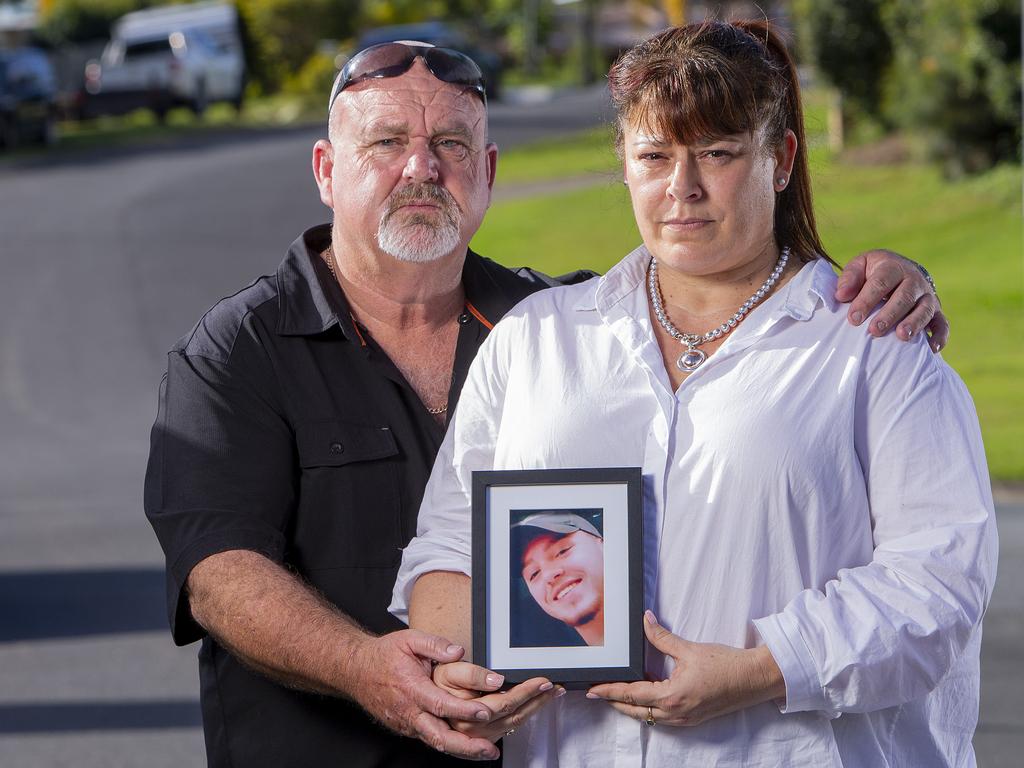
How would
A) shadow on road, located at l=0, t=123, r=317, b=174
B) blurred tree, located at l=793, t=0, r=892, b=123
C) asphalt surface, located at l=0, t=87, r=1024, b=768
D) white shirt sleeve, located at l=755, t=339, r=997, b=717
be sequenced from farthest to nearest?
shadow on road, located at l=0, t=123, r=317, b=174, blurred tree, located at l=793, t=0, r=892, b=123, asphalt surface, located at l=0, t=87, r=1024, b=768, white shirt sleeve, located at l=755, t=339, r=997, b=717

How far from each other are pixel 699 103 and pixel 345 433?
98 centimetres

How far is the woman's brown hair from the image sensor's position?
2654 mm

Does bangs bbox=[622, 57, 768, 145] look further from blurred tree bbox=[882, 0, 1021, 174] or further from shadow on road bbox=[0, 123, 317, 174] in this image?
shadow on road bbox=[0, 123, 317, 174]

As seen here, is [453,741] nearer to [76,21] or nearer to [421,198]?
[421,198]


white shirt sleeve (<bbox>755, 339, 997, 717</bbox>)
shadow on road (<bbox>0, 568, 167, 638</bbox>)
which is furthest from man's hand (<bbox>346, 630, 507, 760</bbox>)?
shadow on road (<bbox>0, 568, 167, 638</bbox>)

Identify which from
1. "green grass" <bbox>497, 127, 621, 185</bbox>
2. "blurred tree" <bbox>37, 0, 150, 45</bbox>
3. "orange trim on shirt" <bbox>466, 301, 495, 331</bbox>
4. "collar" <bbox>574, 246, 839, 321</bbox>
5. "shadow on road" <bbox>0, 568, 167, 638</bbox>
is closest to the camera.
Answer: "collar" <bbox>574, 246, 839, 321</bbox>

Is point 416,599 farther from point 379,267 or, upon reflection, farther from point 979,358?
point 979,358

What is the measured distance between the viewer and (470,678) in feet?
8.50

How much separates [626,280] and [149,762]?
388cm

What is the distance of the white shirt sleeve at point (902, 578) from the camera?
249 centimetres

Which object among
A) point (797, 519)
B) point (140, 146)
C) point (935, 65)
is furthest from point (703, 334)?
point (140, 146)

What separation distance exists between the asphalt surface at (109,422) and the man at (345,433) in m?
0.46

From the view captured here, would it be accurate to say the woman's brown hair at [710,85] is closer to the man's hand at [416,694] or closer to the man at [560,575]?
the man at [560,575]

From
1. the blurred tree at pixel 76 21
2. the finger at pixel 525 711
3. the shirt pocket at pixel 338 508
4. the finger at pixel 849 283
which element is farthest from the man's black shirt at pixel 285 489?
the blurred tree at pixel 76 21
